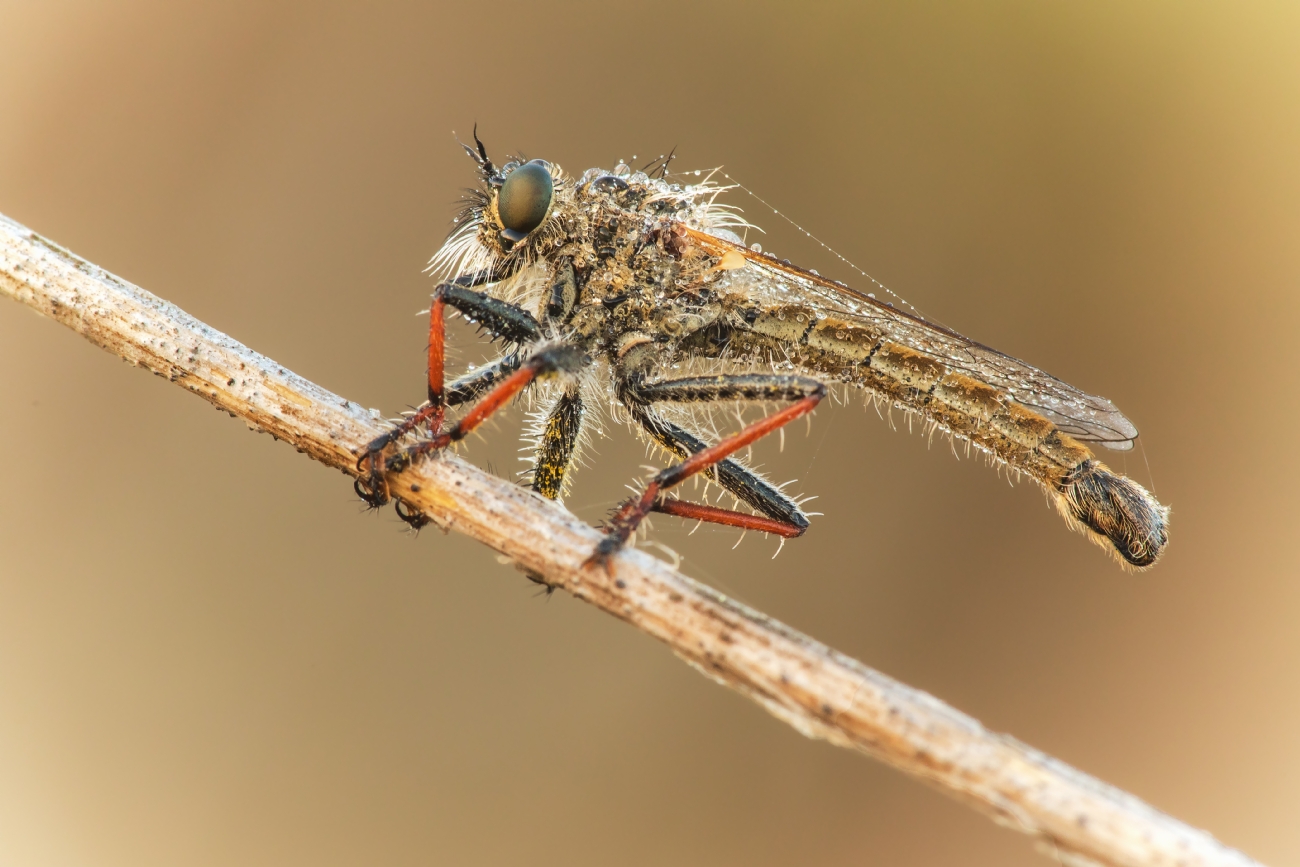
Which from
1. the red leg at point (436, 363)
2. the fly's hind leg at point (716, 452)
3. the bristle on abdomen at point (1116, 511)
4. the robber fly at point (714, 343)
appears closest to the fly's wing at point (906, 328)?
the robber fly at point (714, 343)

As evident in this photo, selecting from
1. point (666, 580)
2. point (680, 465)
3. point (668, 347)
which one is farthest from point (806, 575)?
point (666, 580)

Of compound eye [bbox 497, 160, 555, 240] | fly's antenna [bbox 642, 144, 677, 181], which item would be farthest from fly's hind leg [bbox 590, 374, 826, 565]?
fly's antenna [bbox 642, 144, 677, 181]

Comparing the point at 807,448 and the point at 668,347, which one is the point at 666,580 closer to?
the point at 668,347

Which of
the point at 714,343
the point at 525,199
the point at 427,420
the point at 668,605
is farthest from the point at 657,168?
the point at 668,605

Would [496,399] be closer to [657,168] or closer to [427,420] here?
[427,420]

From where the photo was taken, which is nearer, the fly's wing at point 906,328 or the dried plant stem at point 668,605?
the dried plant stem at point 668,605

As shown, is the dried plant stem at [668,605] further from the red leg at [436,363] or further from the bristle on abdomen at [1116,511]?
the bristle on abdomen at [1116,511]
